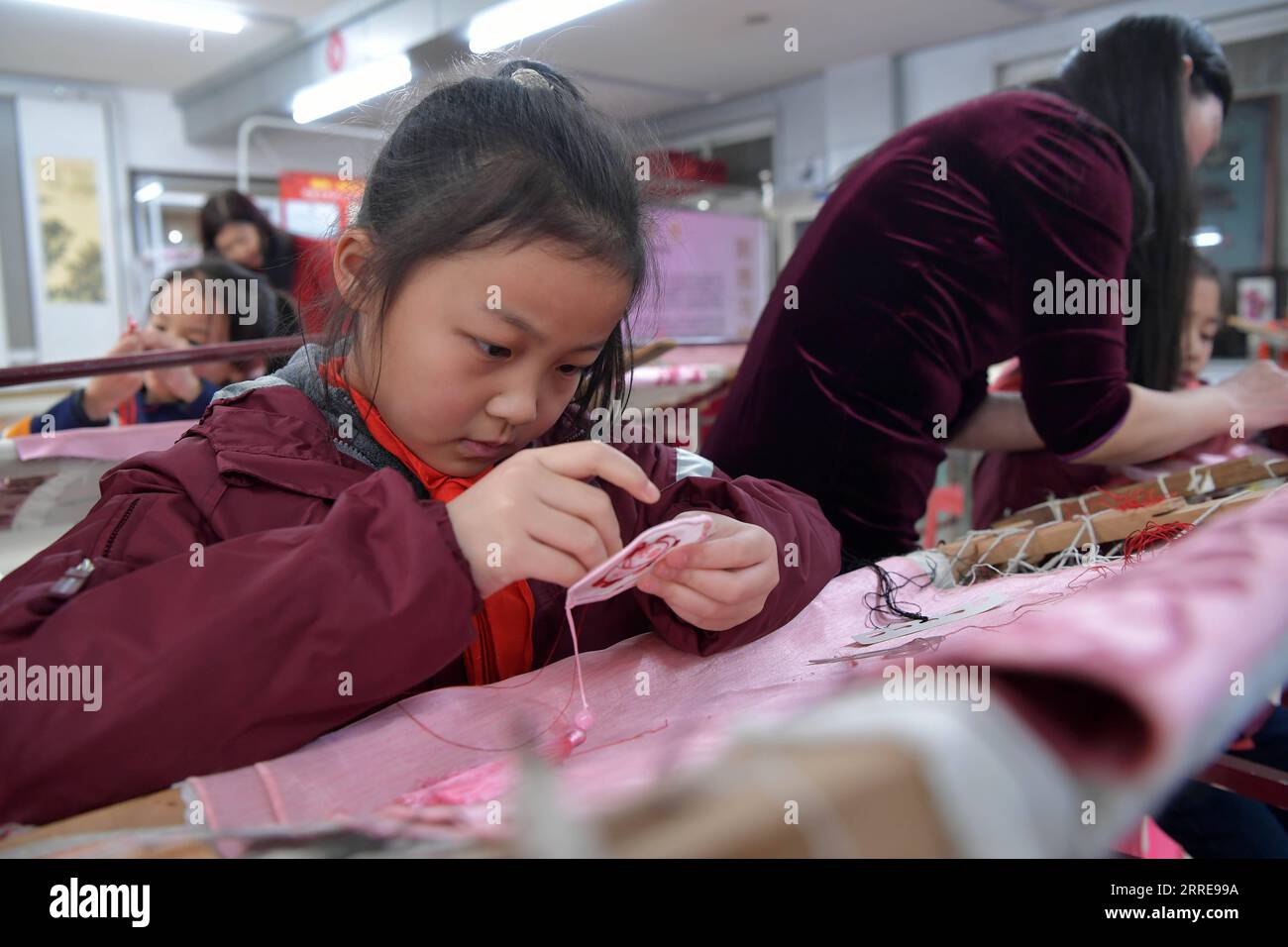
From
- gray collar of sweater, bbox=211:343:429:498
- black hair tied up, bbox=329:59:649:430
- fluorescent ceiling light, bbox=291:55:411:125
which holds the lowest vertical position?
gray collar of sweater, bbox=211:343:429:498

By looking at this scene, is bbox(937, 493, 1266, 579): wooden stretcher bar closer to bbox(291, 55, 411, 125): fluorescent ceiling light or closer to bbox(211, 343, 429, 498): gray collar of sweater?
bbox(211, 343, 429, 498): gray collar of sweater

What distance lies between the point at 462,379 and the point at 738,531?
265 millimetres

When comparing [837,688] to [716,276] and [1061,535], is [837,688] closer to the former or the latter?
[1061,535]

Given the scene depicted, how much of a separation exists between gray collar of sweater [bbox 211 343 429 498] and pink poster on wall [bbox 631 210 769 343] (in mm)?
4357

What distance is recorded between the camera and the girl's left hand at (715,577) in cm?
74

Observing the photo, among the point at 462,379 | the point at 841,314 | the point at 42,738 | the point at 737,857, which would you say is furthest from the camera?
the point at 841,314

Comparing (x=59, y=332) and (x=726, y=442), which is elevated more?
(x=59, y=332)

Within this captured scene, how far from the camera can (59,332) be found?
663cm

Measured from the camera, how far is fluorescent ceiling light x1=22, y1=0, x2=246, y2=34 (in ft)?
16.6

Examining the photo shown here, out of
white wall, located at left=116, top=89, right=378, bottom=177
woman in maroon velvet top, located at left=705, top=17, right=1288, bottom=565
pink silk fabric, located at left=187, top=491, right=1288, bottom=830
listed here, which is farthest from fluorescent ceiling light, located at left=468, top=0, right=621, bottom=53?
pink silk fabric, located at left=187, top=491, right=1288, bottom=830

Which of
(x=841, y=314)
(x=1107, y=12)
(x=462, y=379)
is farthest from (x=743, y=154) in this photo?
(x=462, y=379)

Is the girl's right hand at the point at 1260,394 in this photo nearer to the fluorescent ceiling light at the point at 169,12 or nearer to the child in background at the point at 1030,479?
the child in background at the point at 1030,479

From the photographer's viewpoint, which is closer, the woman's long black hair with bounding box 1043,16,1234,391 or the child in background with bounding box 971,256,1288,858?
the child in background with bounding box 971,256,1288,858
